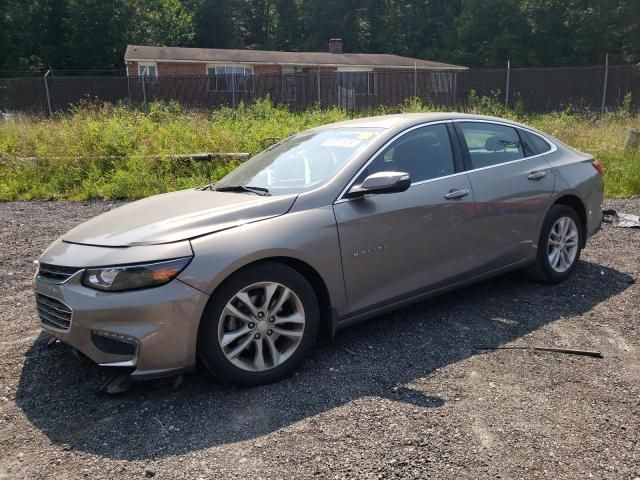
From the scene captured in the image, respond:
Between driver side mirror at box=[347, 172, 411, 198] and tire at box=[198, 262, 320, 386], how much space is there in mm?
721

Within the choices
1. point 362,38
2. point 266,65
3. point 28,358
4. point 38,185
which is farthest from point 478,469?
point 362,38

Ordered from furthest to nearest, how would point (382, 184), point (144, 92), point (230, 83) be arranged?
point (230, 83) → point (144, 92) → point (382, 184)

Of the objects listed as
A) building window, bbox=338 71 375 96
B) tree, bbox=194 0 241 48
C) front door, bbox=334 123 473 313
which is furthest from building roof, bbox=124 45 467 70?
front door, bbox=334 123 473 313

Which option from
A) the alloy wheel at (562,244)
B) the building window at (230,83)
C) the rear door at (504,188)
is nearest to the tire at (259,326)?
the rear door at (504,188)

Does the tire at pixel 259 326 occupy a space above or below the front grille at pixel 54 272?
below

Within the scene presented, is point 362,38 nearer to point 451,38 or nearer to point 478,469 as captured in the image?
point 451,38

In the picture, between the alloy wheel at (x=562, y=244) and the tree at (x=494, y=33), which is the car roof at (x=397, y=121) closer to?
the alloy wheel at (x=562, y=244)

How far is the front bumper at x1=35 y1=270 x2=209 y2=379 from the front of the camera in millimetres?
3250

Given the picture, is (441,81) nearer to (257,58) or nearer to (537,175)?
(257,58)

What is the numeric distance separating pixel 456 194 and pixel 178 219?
2052mm

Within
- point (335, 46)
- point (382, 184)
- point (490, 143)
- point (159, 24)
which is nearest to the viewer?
point (382, 184)

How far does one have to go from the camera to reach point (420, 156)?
4.48m

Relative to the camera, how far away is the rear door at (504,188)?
4668 millimetres

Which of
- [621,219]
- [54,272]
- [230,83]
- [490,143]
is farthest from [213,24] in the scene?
[54,272]
